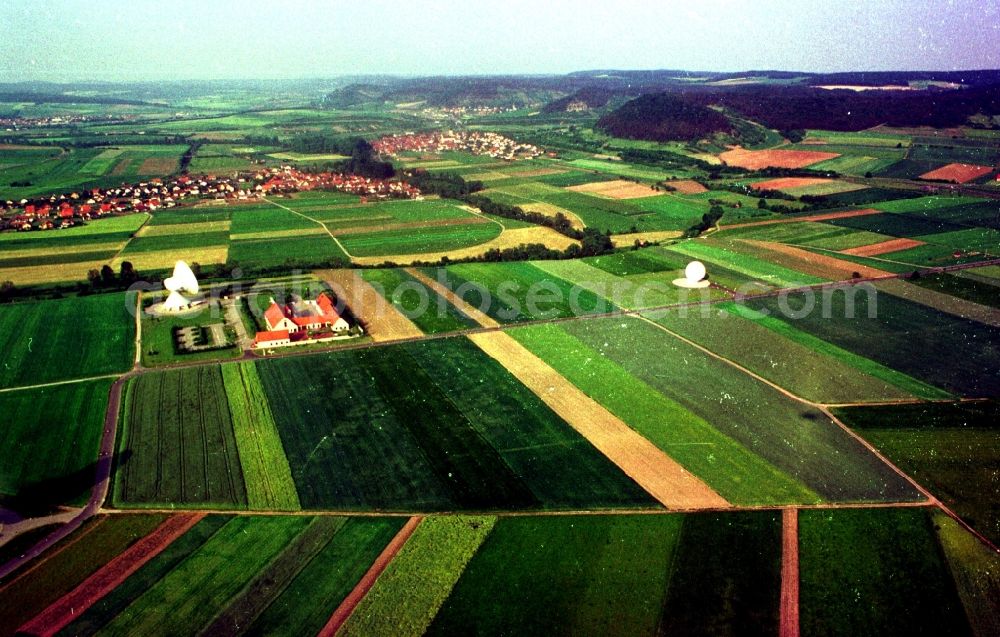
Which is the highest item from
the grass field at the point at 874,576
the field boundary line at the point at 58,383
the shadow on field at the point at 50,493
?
the field boundary line at the point at 58,383

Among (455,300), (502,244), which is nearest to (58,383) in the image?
(455,300)

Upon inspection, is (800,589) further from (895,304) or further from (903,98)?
(903,98)

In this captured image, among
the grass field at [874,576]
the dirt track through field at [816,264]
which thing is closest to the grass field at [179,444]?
the grass field at [874,576]

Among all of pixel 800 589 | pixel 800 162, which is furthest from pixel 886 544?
pixel 800 162

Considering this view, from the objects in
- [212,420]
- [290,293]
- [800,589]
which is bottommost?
[800,589]

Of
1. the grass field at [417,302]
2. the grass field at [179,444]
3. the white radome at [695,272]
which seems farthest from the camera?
the white radome at [695,272]

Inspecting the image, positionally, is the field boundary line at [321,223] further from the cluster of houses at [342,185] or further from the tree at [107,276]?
the tree at [107,276]

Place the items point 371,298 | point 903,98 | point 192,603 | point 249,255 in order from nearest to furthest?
point 192,603 → point 371,298 → point 249,255 → point 903,98
